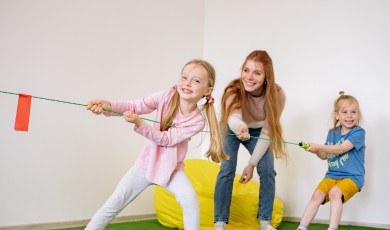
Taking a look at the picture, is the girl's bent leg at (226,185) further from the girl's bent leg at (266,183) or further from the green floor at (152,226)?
the green floor at (152,226)

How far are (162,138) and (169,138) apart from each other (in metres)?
0.05

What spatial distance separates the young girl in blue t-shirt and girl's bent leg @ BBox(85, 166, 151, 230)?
0.97 m

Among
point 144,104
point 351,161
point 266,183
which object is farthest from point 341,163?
point 144,104

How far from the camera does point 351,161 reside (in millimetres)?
2537

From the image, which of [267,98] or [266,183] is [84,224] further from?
[267,98]

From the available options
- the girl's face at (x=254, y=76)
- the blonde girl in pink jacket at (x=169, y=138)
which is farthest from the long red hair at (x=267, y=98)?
the blonde girl in pink jacket at (x=169, y=138)

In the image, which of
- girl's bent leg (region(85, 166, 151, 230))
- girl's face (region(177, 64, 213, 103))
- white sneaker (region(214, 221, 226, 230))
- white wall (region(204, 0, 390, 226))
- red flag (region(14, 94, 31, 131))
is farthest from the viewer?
white wall (region(204, 0, 390, 226))

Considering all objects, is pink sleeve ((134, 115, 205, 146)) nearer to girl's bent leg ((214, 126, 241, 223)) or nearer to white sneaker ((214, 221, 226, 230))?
girl's bent leg ((214, 126, 241, 223))

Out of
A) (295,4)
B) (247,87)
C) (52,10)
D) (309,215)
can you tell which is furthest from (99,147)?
(295,4)

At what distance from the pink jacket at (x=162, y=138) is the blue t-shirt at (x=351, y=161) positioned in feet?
3.06

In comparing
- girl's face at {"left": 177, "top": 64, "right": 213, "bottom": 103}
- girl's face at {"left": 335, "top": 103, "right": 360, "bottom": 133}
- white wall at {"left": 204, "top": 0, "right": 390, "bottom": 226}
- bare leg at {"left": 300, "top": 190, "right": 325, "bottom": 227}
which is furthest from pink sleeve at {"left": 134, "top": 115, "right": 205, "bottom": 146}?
white wall at {"left": 204, "top": 0, "right": 390, "bottom": 226}

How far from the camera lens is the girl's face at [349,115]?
2.60m

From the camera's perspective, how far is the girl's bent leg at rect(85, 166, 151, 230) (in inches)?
75.2

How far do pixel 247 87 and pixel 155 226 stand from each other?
1.20 metres
